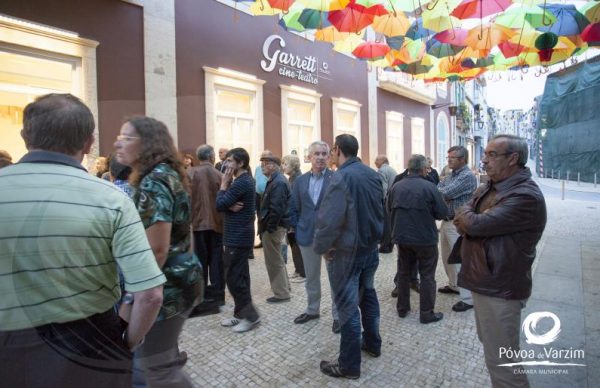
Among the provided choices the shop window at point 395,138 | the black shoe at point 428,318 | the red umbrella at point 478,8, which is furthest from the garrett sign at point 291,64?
the black shoe at point 428,318

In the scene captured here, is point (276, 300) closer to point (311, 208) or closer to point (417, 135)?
point (311, 208)

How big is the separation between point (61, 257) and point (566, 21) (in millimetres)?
7590

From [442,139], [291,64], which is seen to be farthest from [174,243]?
[442,139]

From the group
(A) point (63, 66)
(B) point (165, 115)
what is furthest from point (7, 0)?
(B) point (165, 115)

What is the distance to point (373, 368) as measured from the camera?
3.16m

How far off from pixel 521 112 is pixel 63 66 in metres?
84.8

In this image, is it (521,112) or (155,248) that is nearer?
(155,248)

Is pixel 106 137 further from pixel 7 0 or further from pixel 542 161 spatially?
pixel 542 161

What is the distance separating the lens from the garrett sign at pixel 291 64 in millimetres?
9625

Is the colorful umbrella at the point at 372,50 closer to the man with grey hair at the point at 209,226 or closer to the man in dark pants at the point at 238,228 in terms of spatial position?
the man with grey hair at the point at 209,226

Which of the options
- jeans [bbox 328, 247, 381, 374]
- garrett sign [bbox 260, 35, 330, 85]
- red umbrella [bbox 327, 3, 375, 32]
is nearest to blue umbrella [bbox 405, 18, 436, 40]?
red umbrella [bbox 327, 3, 375, 32]

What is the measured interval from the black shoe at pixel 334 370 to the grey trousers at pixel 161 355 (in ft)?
4.43

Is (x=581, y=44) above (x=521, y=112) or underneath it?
underneath

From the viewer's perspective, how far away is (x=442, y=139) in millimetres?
21438
